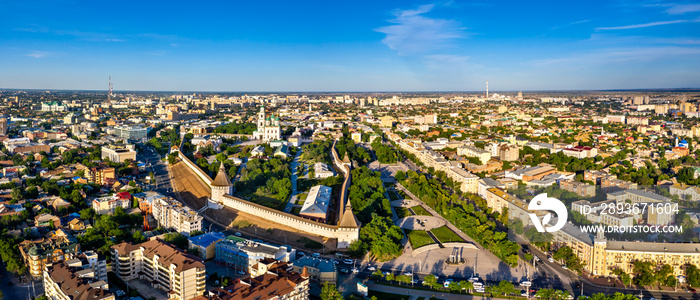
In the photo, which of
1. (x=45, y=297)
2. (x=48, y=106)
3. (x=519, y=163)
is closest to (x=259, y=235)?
(x=45, y=297)

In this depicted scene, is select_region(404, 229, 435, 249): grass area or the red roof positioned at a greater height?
the red roof

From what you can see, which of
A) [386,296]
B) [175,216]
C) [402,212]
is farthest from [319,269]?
[402,212]

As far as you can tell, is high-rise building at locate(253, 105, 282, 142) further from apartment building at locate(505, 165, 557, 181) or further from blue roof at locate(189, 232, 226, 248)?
blue roof at locate(189, 232, 226, 248)

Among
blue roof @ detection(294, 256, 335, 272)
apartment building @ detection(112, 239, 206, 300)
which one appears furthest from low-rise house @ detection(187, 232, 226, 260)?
blue roof @ detection(294, 256, 335, 272)

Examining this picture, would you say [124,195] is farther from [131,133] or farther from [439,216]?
[131,133]

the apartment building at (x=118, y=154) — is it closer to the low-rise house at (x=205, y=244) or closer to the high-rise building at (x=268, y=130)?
the high-rise building at (x=268, y=130)

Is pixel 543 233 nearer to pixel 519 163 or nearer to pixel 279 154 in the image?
pixel 519 163

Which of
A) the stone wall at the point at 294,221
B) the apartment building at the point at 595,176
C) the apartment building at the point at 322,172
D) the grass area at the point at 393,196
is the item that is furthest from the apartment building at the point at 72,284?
the apartment building at the point at 595,176
